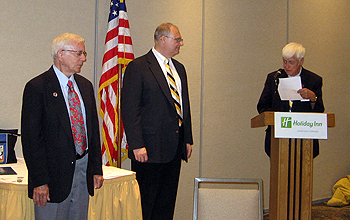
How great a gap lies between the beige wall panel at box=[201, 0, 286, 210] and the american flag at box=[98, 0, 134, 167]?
51.6 inches

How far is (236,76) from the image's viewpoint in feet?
16.1

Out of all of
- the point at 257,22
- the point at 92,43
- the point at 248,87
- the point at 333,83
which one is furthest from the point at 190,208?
the point at 333,83

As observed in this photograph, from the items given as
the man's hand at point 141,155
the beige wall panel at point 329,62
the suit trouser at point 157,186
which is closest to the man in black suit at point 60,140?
the man's hand at point 141,155

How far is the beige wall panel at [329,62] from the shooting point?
18.1 ft

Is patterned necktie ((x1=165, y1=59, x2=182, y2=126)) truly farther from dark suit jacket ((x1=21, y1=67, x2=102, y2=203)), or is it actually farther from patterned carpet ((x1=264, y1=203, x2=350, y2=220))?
patterned carpet ((x1=264, y1=203, x2=350, y2=220))

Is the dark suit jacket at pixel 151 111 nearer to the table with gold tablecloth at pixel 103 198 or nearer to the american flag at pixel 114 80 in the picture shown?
the table with gold tablecloth at pixel 103 198

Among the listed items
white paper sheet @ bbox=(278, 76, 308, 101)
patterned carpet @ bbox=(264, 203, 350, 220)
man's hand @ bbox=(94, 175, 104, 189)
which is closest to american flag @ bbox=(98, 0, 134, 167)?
man's hand @ bbox=(94, 175, 104, 189)

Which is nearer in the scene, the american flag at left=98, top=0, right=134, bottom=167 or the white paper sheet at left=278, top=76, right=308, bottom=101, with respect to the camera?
the white paper sheet at left=278, top=76, right=308, bottom=101

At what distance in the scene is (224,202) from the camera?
2.20 m

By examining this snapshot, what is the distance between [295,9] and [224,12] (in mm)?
1256

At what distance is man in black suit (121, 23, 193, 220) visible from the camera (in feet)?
9.31

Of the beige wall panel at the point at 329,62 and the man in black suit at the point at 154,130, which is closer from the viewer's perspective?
the man in black suit at the point at 154,130

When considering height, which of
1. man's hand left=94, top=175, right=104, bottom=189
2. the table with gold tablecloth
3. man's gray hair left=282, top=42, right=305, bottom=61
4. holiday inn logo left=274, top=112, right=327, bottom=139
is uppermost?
man's gray hair left=282, top=42, right=305, bottom=61

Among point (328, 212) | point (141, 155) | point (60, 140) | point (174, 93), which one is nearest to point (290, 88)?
point (174, 93)
